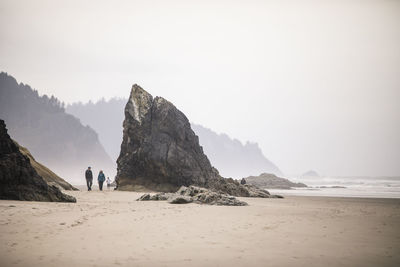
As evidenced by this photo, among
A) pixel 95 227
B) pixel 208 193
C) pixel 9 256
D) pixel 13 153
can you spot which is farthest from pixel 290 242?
pixel 13 153

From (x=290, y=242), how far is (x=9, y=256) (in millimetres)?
5926

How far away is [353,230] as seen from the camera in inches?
415

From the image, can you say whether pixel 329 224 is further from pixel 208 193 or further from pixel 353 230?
pixel 208 193

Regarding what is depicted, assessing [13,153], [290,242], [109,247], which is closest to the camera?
[109,247]

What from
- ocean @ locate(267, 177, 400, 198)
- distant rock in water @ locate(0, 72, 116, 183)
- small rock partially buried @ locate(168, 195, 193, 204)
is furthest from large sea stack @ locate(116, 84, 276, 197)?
distant rock in water @ locate(0, 72, 116, 183)

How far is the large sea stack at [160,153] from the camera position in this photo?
104ft

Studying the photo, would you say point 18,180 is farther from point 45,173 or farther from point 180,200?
point 45,173

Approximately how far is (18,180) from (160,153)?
53.5ft

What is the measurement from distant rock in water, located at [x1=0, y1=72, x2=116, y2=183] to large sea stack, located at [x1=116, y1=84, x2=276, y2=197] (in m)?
118

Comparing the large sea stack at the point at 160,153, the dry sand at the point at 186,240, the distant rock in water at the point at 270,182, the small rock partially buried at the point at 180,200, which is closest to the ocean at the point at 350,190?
the distant rock in water at the point at 270,182

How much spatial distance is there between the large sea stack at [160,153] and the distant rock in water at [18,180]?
14536mm

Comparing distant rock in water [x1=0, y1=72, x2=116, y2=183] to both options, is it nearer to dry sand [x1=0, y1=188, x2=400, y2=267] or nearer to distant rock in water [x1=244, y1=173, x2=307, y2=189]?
distant rock in water [x1=244, y1=173, x2=307, y2=189]

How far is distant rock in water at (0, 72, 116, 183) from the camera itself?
148 metres

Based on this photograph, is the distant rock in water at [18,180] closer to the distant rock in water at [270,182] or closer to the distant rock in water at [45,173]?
the distant rock in water at [45,173]
